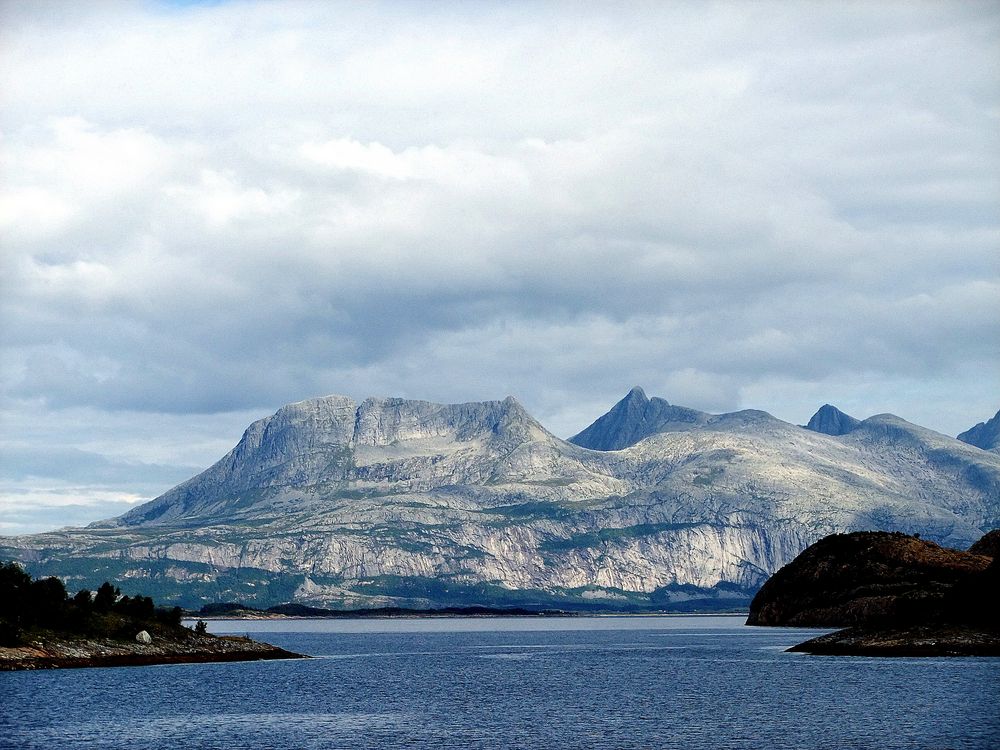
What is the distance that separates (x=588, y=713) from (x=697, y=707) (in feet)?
50.3

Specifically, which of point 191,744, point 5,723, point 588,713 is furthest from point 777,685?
point 5,723

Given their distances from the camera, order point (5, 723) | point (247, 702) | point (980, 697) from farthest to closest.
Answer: point (247, 702) → point (980, 697) → point (5, 723)

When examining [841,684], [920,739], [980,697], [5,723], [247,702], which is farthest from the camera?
[841,684]

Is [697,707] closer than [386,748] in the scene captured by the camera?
No

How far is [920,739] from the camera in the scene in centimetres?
12469

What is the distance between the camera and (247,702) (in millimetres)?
172875

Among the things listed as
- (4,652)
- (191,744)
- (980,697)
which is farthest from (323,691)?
(980,697)

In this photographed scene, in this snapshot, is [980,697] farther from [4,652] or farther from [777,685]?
[4,652]

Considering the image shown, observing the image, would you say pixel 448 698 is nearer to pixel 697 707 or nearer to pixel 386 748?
pixel 697 707

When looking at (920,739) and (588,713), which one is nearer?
(920,739)

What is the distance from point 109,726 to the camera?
140875 millimetres

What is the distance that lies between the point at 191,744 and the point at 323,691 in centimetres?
6625

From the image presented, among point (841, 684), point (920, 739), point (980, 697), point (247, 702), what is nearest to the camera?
point (920, 739)

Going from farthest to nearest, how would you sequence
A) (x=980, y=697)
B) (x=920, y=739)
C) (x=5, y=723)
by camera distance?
(x=980, y=697), (x=5, y=723), (x=920, y=739)
